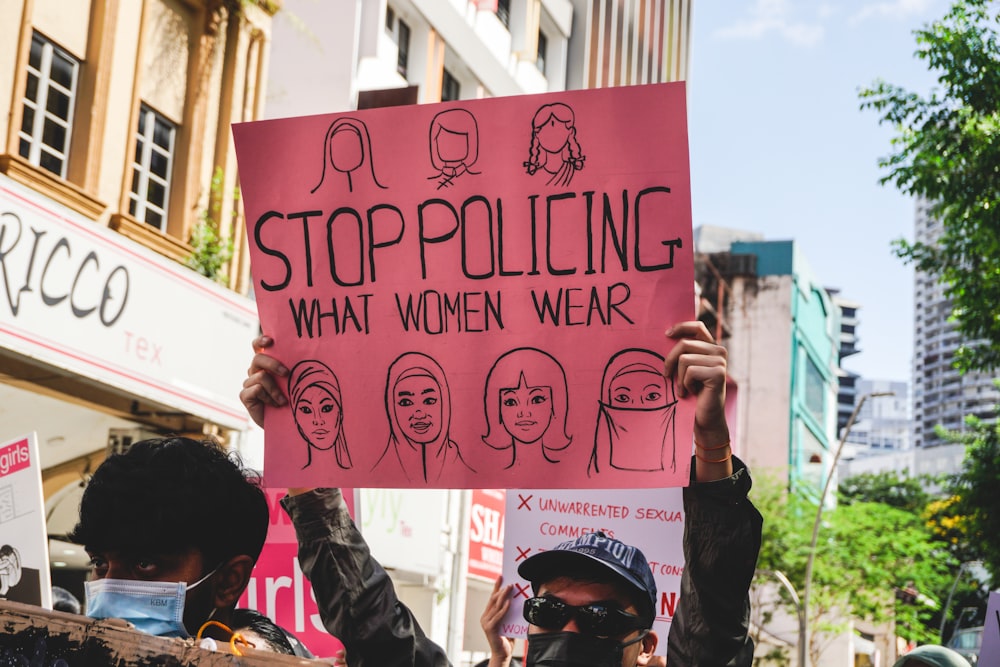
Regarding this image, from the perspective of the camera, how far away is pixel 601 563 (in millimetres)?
2828

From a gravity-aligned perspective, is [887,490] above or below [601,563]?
above

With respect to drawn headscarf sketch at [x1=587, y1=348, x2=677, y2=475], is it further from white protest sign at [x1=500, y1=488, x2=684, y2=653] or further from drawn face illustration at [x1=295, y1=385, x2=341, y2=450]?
white protest sign at [x1=500, y1=488, x2=684, y2=653]

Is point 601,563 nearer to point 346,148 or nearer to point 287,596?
point 346,148

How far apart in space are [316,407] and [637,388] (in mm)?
726

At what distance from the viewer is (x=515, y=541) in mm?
4613

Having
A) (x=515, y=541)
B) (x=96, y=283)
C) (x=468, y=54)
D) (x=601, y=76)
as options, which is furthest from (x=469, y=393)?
(x=601, y=76)

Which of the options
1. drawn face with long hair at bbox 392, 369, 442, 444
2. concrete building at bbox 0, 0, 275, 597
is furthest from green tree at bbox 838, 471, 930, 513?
drawn face with long hair at bbox 392, 369, 442, 444

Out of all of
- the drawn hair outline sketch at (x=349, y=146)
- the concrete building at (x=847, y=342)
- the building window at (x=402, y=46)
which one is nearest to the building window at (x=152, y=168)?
the building window at (x=402, y=46)

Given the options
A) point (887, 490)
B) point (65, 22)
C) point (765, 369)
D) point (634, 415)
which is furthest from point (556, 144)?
point (887, 490)

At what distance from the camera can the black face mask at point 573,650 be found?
2738 millimetres

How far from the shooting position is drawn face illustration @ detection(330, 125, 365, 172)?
9.56ft

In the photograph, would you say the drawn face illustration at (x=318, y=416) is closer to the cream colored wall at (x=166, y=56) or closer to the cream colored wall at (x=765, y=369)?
the cream colored wall at (x=166, y=56)

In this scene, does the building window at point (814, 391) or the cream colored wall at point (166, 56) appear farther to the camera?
the building window at point (814, 391)

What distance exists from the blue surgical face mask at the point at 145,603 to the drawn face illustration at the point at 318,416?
61cm
